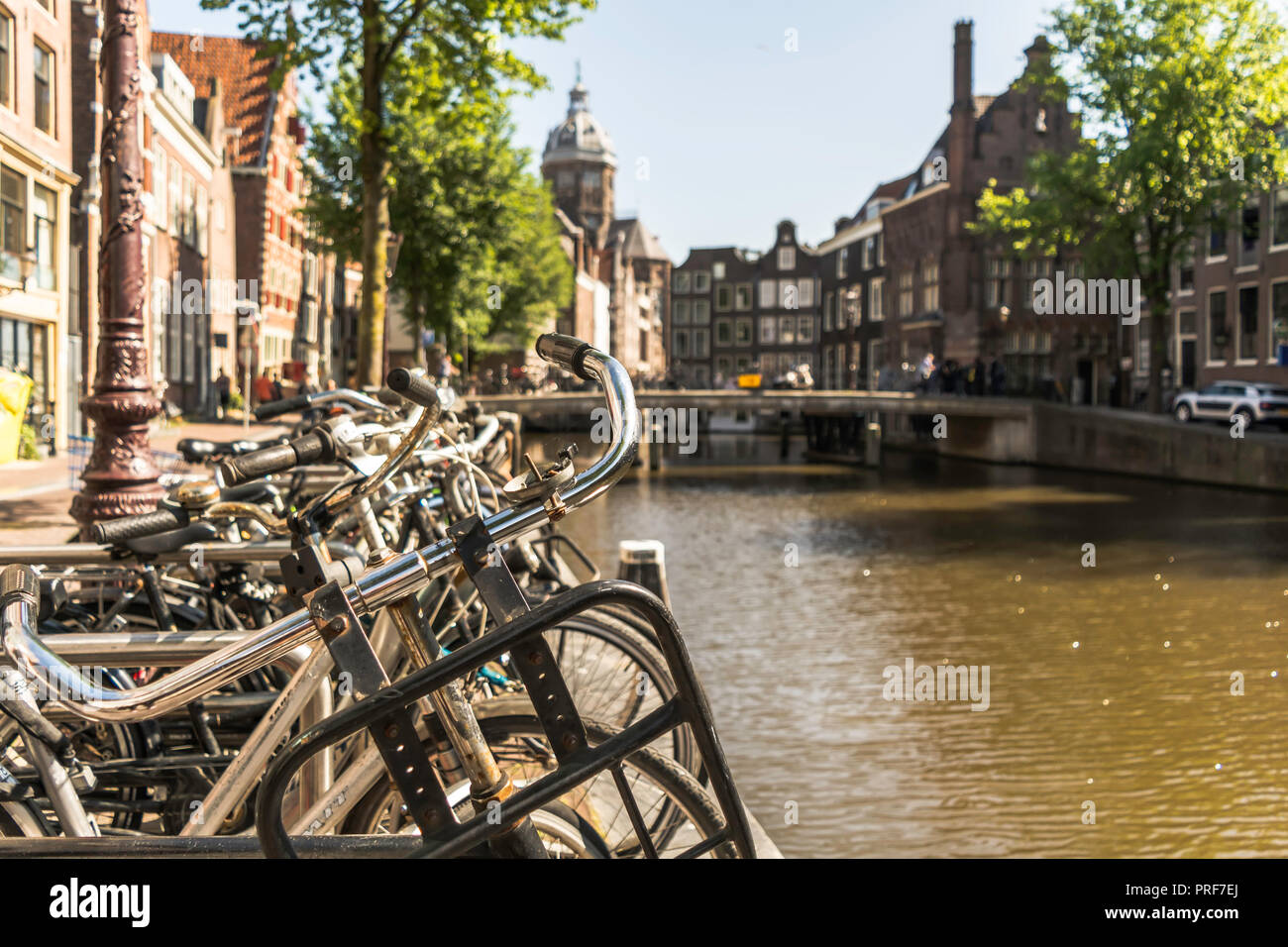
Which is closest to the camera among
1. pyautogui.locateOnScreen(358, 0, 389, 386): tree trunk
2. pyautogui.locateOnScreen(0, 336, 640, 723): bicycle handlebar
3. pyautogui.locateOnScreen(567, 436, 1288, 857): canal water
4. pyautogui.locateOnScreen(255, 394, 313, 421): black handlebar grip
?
pyautogui.locateOnScreen(0, 336, 640, 723): bicycle handlebar

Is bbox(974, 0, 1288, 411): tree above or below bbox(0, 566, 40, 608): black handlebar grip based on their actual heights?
above

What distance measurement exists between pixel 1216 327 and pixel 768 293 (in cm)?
5736

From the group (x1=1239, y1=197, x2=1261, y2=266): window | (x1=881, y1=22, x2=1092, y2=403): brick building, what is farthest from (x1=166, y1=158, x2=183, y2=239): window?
(x1=881, y1=22, x2=1092, y2=403): brick building

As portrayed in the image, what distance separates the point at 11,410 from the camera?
1795 cm

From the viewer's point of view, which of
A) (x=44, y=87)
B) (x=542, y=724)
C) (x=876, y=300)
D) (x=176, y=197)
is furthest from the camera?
(x=876, y=300)

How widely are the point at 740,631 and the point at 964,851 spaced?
6.46 metres

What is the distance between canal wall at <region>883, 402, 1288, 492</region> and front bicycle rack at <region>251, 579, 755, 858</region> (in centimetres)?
2927

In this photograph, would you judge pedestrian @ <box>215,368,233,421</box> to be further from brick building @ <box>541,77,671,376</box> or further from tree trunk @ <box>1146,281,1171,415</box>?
brick building @ <box>541,77,671,376</box>

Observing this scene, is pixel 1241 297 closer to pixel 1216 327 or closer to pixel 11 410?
pixel 1216 327

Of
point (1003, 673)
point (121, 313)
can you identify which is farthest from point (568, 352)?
point (1003, 673)

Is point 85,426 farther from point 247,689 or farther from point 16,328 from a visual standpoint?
point 247,689

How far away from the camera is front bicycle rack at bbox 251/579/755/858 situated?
185cm

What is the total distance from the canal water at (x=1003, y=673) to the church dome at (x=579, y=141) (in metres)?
88.6

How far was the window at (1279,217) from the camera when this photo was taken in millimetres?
35281
